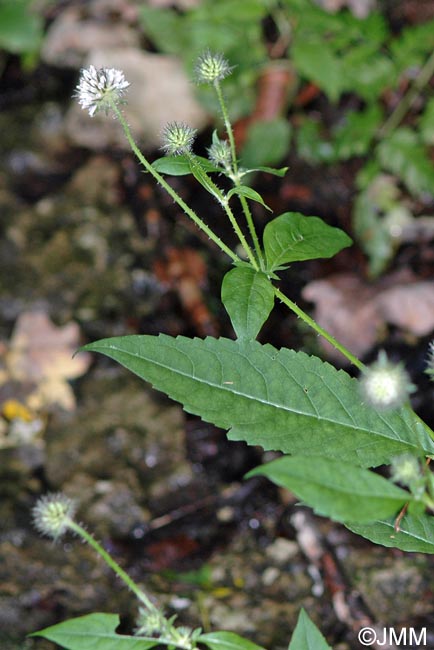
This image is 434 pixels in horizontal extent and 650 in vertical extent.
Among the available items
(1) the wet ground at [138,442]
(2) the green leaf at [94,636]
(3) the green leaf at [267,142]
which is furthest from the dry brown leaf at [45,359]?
(2) the green leaf at [94,636]

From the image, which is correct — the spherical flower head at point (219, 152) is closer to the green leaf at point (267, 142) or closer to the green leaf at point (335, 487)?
the green leaf at point (335, 487)

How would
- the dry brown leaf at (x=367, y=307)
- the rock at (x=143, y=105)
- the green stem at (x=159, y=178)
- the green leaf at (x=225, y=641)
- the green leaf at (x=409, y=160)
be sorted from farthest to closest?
the rock at (x=143, y=105) → the green leaf at (x=409, y=160) → the dry brown leaf at (x=367, y=307) → the green leaf at (x=225, y=641) → the green stem at (x=159, y=178)

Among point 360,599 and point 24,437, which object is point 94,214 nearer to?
point 24,437

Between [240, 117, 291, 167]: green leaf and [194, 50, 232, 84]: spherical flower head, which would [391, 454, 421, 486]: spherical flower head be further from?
[240, 117, 291, 167]: green leaf

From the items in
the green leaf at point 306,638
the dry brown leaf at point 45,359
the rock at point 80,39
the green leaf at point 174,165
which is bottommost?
the dry brown leaf at point 45,359

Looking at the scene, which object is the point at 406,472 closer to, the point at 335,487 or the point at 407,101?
the point at 335,487

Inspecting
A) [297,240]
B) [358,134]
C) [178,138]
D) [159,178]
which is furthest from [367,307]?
[159,178]
